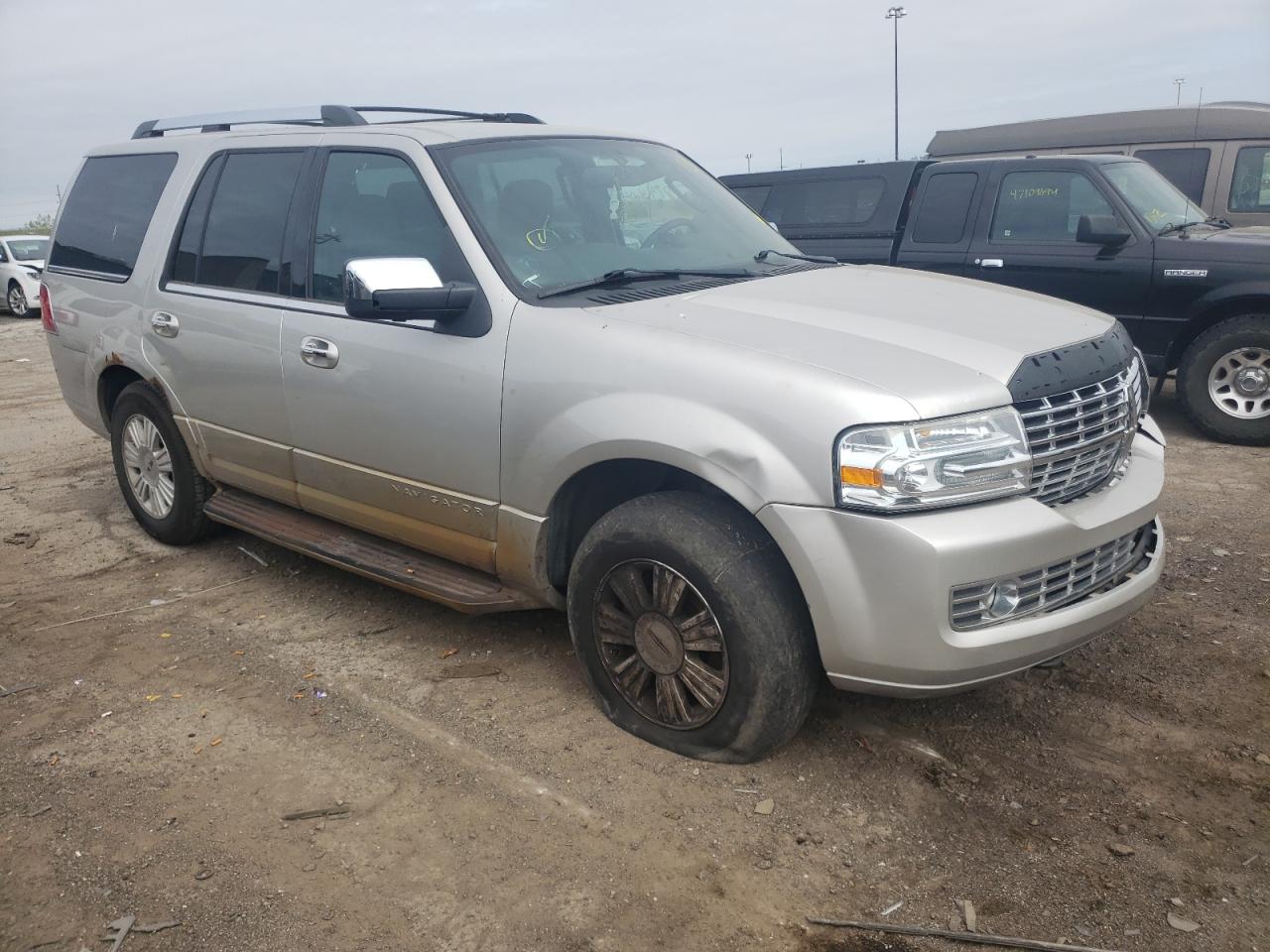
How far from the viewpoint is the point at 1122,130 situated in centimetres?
1015

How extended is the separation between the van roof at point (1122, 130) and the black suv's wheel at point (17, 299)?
52.2 ft

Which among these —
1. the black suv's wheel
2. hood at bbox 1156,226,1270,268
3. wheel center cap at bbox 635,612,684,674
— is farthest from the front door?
the black suv's wheel

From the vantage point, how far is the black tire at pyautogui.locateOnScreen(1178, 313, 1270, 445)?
278 inches

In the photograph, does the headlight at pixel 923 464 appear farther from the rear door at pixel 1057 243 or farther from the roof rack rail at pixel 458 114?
the rear door at pixel 1057 243

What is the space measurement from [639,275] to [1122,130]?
823cm

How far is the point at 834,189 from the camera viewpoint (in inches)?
344

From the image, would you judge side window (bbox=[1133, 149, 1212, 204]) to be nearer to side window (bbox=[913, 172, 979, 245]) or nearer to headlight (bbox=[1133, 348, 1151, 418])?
side window (bbox=[913, 172, 979, 245])

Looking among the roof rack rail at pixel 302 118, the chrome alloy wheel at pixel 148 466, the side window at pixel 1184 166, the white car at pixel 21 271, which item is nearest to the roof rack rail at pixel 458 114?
the roof rack rail at pixel 302 118

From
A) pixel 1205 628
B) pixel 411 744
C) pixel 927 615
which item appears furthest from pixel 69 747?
pixel 1205 628

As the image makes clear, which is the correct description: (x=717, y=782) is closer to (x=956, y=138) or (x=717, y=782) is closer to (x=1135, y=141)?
(x=1135, y=141)

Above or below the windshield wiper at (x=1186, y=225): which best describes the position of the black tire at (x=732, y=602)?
below

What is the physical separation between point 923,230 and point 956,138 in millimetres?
4204

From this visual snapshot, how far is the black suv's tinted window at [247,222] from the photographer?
4406 millimetres

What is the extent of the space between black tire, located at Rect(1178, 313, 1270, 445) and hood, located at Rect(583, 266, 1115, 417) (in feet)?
12.8
